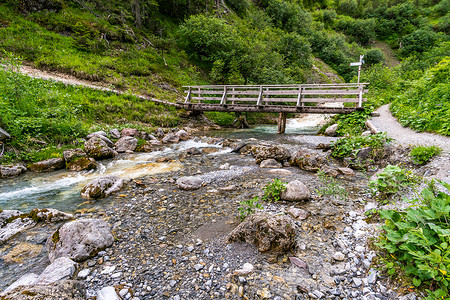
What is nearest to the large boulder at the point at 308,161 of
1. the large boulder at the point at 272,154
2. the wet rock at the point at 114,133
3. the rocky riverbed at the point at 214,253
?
the large boulder at the point at 272,154

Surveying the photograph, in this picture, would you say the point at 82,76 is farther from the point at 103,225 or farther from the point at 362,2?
the point at 362,2

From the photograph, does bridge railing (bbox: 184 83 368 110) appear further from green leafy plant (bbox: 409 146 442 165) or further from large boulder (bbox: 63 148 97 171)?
large boulder (bbox: 63 148 97 171)

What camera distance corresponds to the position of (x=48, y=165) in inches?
309

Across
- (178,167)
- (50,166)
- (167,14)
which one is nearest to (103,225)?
(178,167)

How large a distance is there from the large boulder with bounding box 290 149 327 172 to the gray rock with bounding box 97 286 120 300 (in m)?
6.65

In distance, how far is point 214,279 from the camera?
2854mm

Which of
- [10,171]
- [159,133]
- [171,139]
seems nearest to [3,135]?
[10,171]

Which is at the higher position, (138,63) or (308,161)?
(138,63)

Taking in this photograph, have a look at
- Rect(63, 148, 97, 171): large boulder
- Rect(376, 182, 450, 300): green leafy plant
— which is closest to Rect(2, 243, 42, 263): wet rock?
Rect(63, 148, 97, 171): large boulder

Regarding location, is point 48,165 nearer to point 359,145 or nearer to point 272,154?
point 272,154

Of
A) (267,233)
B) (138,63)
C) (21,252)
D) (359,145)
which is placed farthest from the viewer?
(138,63)

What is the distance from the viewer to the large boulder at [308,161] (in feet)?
23.9

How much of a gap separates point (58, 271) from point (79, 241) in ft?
1.72

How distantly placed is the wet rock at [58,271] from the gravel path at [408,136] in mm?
9022
